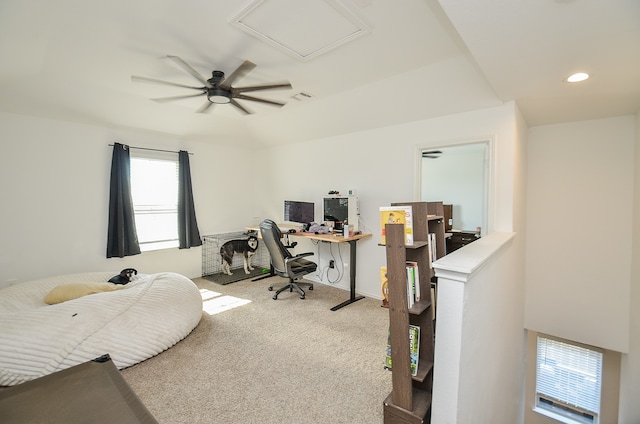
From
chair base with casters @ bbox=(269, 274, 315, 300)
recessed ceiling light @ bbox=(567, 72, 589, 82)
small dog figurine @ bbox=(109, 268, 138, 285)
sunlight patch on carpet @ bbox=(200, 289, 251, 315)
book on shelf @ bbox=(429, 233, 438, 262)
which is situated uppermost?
recessed ceiling light @ bbox=(567, 72, 589, 82)

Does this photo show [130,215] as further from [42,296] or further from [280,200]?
[280,200]

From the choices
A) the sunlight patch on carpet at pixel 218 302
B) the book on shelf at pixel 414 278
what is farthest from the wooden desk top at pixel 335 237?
the book on shelf at pixel 414 278

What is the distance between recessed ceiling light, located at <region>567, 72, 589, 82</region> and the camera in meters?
2.10

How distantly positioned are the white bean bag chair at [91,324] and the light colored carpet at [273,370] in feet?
0.58

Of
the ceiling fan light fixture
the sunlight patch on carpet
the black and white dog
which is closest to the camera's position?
the ceiling fan light fixture

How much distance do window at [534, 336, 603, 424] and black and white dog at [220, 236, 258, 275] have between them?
190 inches

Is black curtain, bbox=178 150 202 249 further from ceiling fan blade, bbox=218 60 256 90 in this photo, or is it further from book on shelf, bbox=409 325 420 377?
book on shelf, bbox=409 325 420 377

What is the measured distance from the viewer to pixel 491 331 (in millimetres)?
1900

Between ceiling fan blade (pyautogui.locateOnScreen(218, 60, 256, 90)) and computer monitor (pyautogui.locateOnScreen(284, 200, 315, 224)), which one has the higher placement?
ceiling fan blade (pyautogui.locateOnScreen(218, 60, 256, 90))

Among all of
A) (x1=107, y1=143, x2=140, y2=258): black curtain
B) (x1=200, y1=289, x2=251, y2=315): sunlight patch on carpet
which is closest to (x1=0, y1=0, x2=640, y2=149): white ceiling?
(x1=107, y1=143, x2=140, y2=258): black curtain

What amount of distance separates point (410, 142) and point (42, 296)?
4602 millimetres

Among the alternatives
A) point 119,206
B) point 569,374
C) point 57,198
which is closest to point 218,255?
point 119,206

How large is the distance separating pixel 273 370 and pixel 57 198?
3677 mm

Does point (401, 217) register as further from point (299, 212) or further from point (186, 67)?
point (299, 212)
